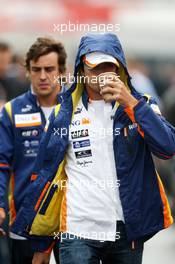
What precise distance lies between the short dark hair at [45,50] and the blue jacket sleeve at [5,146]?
452 mm

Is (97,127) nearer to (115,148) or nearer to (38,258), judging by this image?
(115,148)

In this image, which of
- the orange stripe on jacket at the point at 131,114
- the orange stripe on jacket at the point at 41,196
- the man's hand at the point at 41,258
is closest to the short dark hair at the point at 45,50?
the orange stripe on jacket at the point at 41,196

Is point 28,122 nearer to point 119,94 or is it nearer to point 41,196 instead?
point 41,196

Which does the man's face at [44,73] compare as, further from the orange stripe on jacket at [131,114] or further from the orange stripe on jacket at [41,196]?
the orange stripe on jacket at [131,114]

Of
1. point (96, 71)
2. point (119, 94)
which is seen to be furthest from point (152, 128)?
point (96, 71)

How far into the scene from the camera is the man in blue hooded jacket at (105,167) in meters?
5.80

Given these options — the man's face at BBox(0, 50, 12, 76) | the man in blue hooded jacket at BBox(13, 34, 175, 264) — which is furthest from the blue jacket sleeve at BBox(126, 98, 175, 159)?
the man's face at BBox(0, 50, 12, 76)

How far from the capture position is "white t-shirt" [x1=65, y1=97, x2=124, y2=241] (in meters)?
5.83

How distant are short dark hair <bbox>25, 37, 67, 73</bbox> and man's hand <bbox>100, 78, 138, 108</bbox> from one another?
159cm

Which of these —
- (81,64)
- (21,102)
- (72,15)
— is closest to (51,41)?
(21,102)

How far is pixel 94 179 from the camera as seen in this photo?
19.2ft

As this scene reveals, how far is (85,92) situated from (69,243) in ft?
3.22

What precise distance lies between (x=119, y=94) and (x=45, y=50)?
164 centimetres

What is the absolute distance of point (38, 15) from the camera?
83.8 ft
